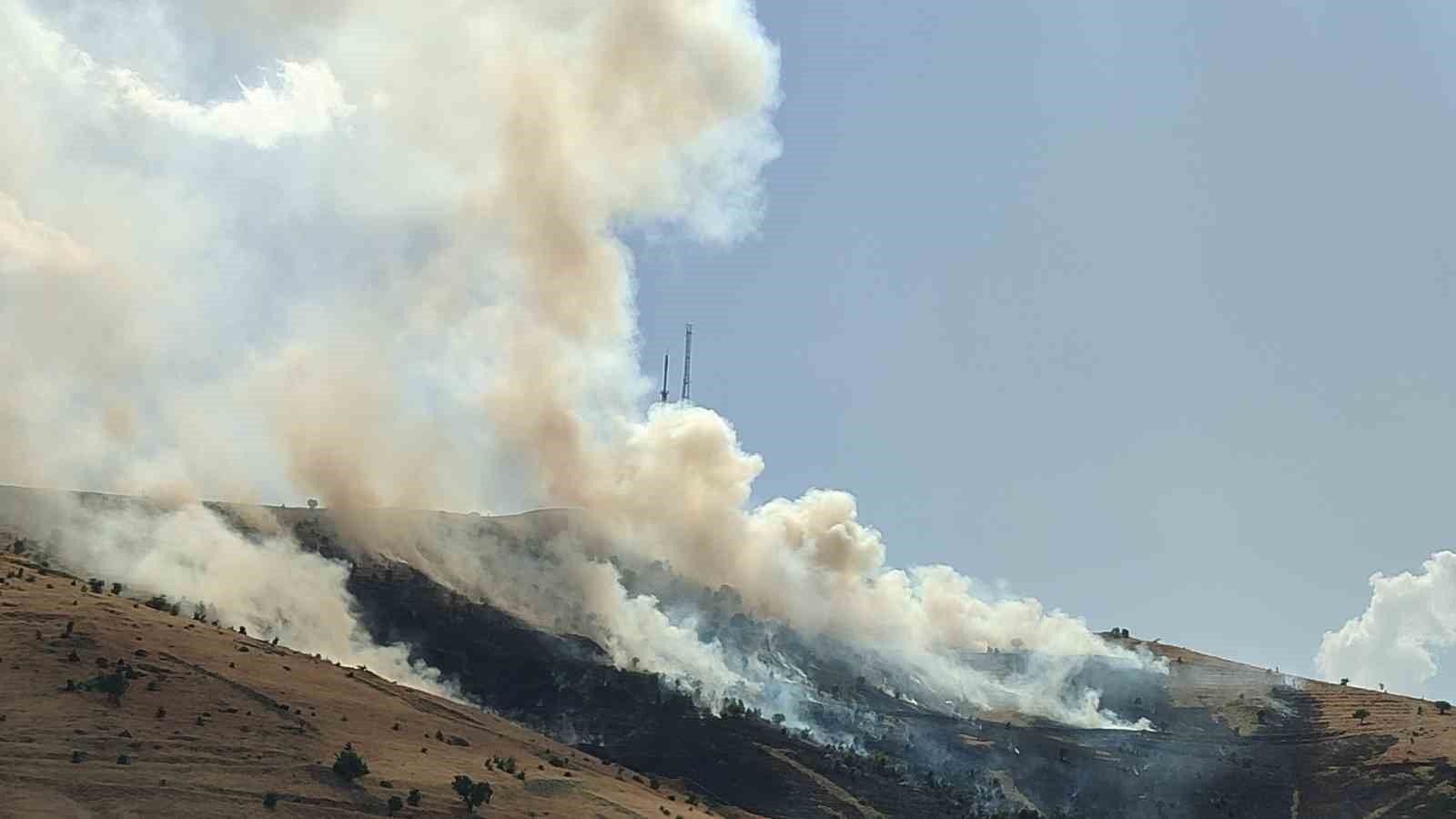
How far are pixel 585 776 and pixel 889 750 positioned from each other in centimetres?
6498

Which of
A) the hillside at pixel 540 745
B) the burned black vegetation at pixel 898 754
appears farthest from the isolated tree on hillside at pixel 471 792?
the burned black vegetation at pixel 898 754

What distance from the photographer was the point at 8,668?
350ft

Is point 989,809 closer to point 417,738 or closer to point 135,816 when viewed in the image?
point 417,738

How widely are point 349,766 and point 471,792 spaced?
922cm

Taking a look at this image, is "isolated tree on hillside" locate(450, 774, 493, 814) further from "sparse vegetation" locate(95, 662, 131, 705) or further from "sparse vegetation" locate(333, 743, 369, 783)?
"sparse vegetation" locate(95, 662, 131, 705)

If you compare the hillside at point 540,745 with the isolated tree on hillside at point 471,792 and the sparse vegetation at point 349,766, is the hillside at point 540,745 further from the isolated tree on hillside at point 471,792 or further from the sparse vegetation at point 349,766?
the isolated tree on hillside at point 471,792

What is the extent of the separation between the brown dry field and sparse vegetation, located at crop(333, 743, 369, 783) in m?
0.79

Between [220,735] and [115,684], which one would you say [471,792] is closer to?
[220,735]

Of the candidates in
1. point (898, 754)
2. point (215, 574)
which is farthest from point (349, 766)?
point (898, 754)

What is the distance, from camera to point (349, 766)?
10338cm

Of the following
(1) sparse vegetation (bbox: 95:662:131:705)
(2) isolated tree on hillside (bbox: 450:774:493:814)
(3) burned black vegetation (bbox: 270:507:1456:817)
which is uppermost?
(3) burned black vegetation (bbox: 270:507:1456:817)

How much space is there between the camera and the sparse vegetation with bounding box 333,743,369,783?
103m

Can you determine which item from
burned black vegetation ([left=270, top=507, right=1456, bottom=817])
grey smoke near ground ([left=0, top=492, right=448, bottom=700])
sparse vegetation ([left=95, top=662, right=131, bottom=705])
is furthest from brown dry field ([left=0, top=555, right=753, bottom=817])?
grey smoke near ground ([left=0, top=492, right=448, bottom=700])

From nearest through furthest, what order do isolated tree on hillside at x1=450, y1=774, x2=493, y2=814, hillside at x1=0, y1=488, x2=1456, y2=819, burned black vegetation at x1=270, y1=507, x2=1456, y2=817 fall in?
hillside at x1=0, y1=488, x2=1456, y2=819, isolated tree on hillside at x1=450, y1=774, x2=493, y2=814, burned black vegetation at x1=270, y1=507, x2=1456, y2=817
